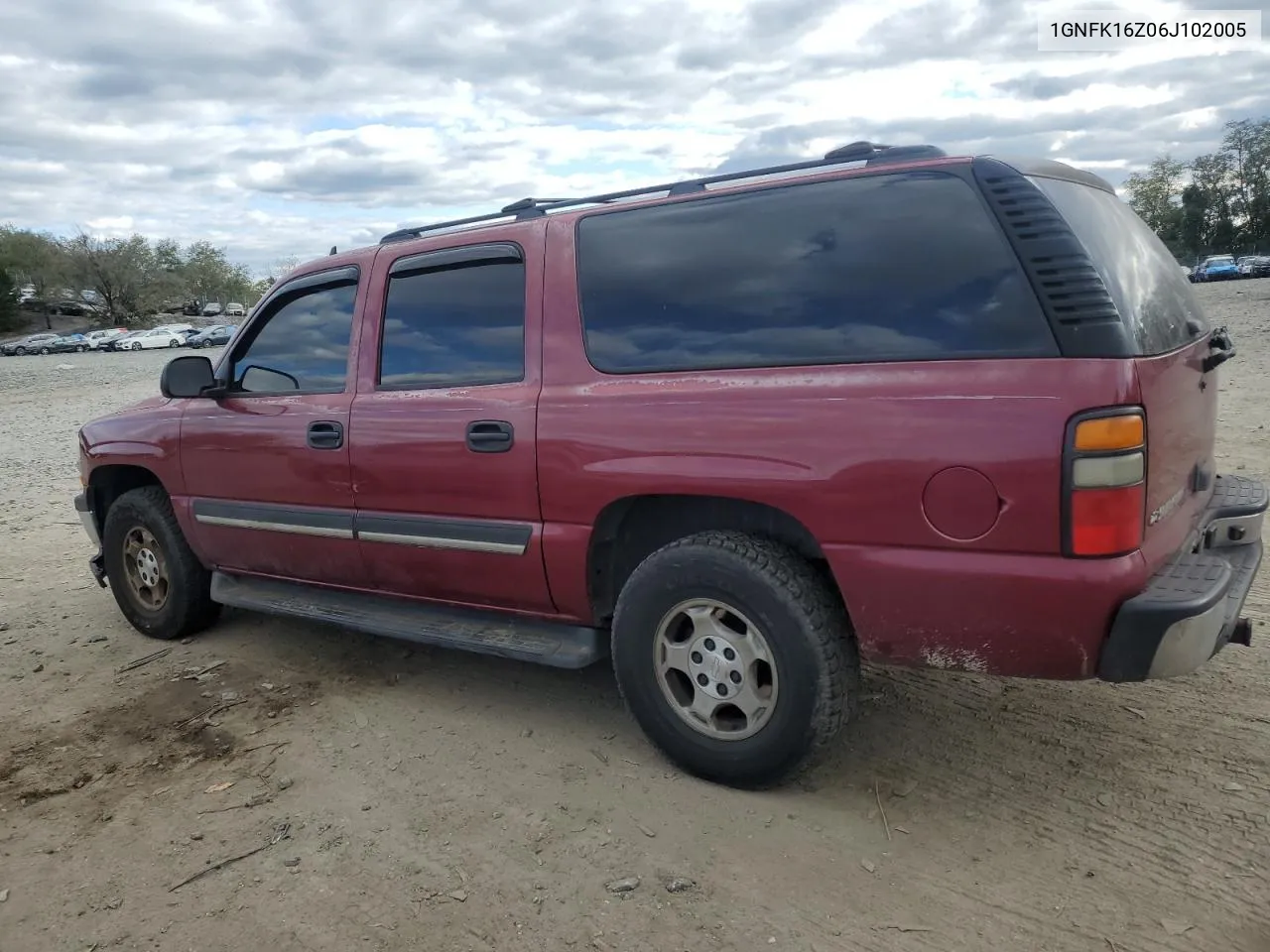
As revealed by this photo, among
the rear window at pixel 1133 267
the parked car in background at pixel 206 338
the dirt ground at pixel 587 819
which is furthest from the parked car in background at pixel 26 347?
the rear window at pixel 1133 267

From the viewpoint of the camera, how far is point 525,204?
3795 millimetres

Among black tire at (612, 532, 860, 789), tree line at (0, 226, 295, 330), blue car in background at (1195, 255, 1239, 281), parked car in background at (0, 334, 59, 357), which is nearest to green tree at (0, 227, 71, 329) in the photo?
tree line at (0, 226, 295, 330)

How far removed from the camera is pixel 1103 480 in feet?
7.91

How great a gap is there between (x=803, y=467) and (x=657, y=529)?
757 mm

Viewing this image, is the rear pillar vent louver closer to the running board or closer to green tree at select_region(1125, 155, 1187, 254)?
the running board

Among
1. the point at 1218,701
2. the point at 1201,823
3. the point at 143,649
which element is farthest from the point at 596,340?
the point at 143,649

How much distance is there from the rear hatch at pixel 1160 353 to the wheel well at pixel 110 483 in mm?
4530

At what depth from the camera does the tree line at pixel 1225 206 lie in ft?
210

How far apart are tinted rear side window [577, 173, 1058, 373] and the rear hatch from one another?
0.90 feet

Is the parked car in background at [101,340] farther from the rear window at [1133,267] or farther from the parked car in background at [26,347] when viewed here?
the rear window at [1133,267]

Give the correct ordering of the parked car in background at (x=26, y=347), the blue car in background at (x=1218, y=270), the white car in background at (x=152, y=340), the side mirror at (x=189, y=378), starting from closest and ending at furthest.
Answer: the side mirror at (x=189, y=378) → the blue car in background at (x=1218, y=270) → the white car in background at (x=152, y=340) → the parked car in background at (x=26, y=347)

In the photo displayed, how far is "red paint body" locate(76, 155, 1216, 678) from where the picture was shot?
2.49 meters

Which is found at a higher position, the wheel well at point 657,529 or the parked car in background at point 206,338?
the parked car in background at point 206,338

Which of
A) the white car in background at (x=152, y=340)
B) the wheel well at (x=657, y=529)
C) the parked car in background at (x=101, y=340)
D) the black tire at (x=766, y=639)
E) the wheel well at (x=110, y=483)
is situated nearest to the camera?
the black tire at (x=766, y=639)
